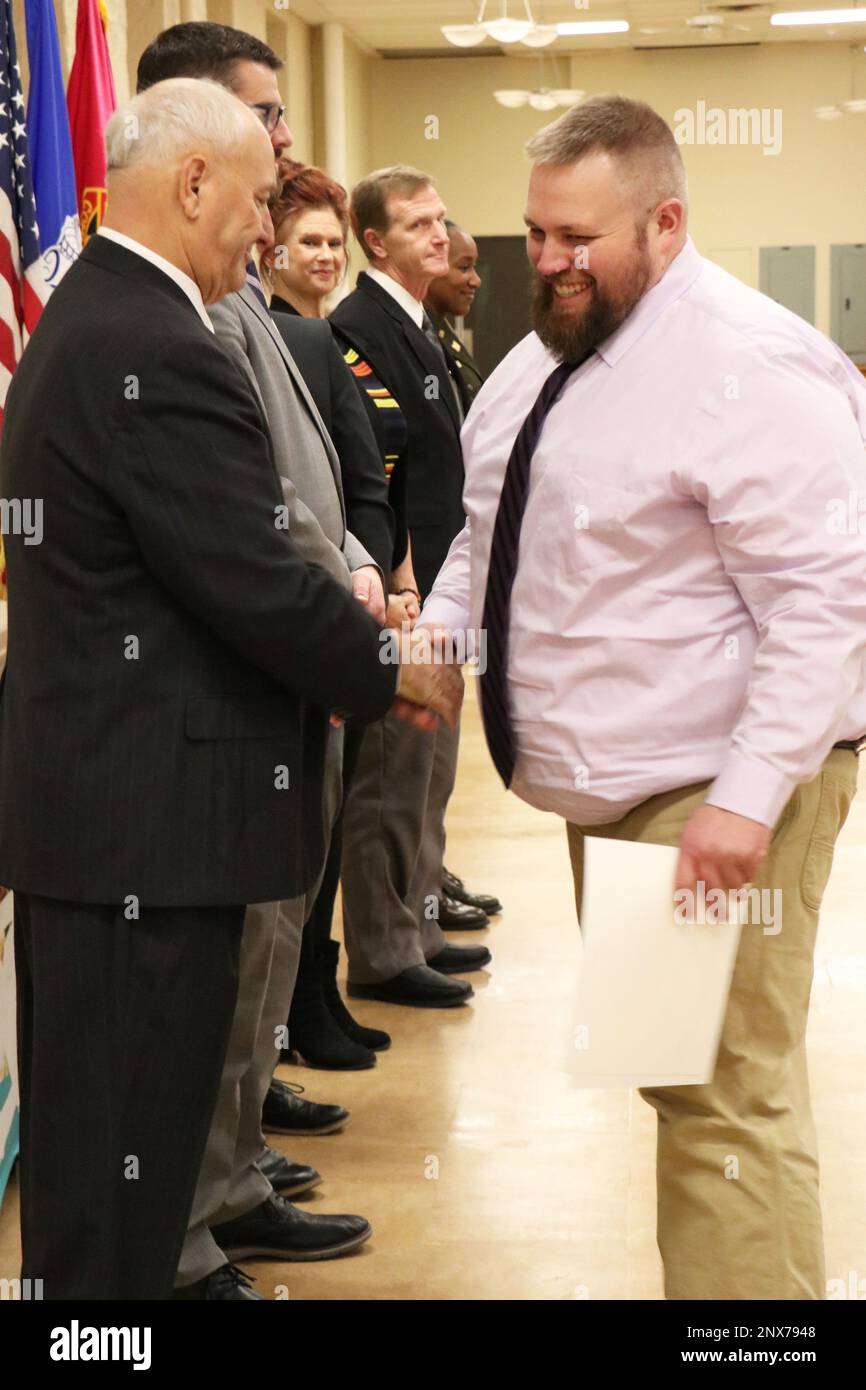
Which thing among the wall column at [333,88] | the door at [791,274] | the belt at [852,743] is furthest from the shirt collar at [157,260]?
the door at [791,274]

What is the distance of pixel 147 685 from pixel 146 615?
8 centimetres

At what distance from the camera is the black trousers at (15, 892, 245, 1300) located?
1.84 metres

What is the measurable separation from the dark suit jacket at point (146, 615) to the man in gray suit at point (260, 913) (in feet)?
1.00

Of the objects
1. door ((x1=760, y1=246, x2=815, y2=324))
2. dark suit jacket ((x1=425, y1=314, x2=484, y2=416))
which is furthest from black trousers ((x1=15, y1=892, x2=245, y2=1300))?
door ((x1=760, y1=246, x2=815, y2=324))

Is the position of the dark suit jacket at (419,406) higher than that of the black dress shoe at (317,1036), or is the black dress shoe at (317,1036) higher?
the dark suit jacket at (419,406)

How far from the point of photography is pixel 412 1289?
2477mm

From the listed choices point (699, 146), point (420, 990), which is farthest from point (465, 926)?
point (699, 146)

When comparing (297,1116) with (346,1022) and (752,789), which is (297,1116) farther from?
(752,789)

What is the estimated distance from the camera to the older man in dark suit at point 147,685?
5.70ft

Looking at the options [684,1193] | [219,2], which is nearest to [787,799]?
[684,1193]

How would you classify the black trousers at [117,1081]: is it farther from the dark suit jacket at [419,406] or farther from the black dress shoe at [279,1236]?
the dark suit jacket at [419,406]

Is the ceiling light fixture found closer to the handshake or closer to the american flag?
the american flag
